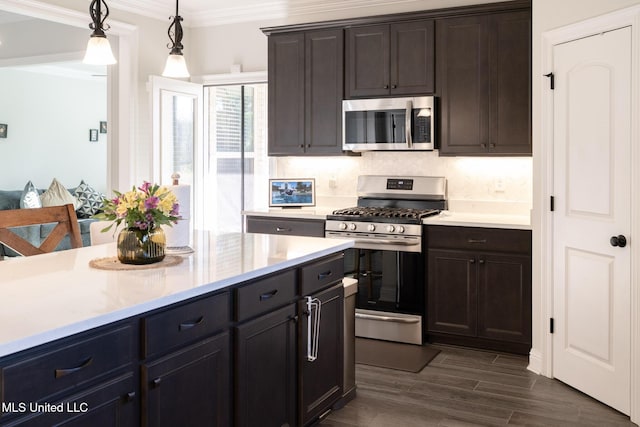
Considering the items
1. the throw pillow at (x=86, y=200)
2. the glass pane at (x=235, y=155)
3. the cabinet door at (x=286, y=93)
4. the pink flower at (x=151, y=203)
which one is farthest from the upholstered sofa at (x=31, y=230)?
the pink flower at (x=151, y=203)

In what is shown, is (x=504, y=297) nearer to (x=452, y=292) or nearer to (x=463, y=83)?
(x=452, y=292)

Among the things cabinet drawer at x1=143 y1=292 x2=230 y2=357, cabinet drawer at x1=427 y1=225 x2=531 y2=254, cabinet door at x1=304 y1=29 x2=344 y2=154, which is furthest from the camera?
cabinet door at x1=304 y1=29 x2=344 y2=154

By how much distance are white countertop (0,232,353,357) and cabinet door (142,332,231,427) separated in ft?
0.72

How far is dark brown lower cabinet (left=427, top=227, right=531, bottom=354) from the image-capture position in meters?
4.43

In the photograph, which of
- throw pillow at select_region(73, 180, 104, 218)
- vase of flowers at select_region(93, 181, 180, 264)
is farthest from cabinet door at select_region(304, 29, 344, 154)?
throw pillow at select_region(73, 180, 104, 218)

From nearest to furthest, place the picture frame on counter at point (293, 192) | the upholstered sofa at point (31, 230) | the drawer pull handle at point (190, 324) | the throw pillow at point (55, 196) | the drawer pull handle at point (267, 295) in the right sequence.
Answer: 1. the drawer pull handle at point (190, 324)
2. the drawer pull handle at point (267, 295)
3. the picture frame on counter at point (293, 192)
4. the upholstered sofa at point (31, 230)
5. the throw pillow at point (55, 196)

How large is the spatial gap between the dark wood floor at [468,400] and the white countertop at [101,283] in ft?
3.14

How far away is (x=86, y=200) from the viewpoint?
29.6 ft

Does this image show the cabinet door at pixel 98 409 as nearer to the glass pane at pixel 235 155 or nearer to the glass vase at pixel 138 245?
the glass vase at pixel 138 245

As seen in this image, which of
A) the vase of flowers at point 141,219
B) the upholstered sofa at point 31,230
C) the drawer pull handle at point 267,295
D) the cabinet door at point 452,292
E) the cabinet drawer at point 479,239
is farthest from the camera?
the upholstered sofa at point 31,230

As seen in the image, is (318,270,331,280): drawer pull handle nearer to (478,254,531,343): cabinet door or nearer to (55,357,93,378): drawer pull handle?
(55,357,93,378): drawer pull handle

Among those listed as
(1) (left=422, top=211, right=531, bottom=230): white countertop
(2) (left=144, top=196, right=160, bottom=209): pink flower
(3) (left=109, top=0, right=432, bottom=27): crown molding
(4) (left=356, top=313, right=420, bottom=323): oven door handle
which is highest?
(3) (left=109, top=0, right=432, bottom=27): crown molding

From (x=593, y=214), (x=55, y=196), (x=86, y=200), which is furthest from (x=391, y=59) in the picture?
(x=86, y=200)

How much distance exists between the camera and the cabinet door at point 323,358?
3.02 meters
